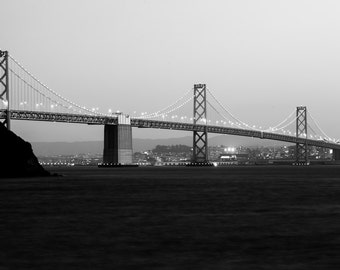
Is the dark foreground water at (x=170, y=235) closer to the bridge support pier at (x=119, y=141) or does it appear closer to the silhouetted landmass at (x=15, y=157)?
the silhouetted landmass at (x=15, y=157)

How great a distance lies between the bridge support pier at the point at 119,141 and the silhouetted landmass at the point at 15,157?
3542 centimetres

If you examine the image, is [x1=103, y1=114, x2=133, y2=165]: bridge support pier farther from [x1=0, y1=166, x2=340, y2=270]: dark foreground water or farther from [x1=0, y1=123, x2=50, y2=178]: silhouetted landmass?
[x1=0, y1=166, x2=340, y2=270]: dark foreground water

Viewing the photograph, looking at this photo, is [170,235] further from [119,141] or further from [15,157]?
[119,141]

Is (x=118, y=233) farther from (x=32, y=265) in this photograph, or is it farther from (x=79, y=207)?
(x=79, y=207)

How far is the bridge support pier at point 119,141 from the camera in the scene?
86.6 m

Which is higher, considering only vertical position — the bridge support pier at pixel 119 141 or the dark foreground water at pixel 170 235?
the bridge support pier at pixel 119 141

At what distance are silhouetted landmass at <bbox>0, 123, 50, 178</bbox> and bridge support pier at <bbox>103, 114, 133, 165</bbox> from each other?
116 ft

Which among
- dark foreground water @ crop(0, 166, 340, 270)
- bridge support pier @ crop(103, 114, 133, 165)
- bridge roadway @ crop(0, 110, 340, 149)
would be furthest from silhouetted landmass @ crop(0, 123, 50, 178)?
bridge support pier @ crop(103, 114, 133, 165)

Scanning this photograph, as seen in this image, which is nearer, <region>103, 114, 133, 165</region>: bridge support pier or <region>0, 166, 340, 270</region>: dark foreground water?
<region>0, 166, 340, 270</region>: dark foreground water

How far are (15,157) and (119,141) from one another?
4009 cm

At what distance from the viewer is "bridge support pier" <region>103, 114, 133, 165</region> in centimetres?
8656

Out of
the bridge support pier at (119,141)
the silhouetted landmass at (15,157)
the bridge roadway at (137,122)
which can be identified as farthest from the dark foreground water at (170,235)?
the bridge support pier at (119,141)

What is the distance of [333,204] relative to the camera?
23.8 metres

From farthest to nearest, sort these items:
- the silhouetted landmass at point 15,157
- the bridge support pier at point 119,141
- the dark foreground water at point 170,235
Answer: the bridge support pier at point 119,141 < the silhouetted landmass at point 15,157 < the dark foreground water at point 170,235
